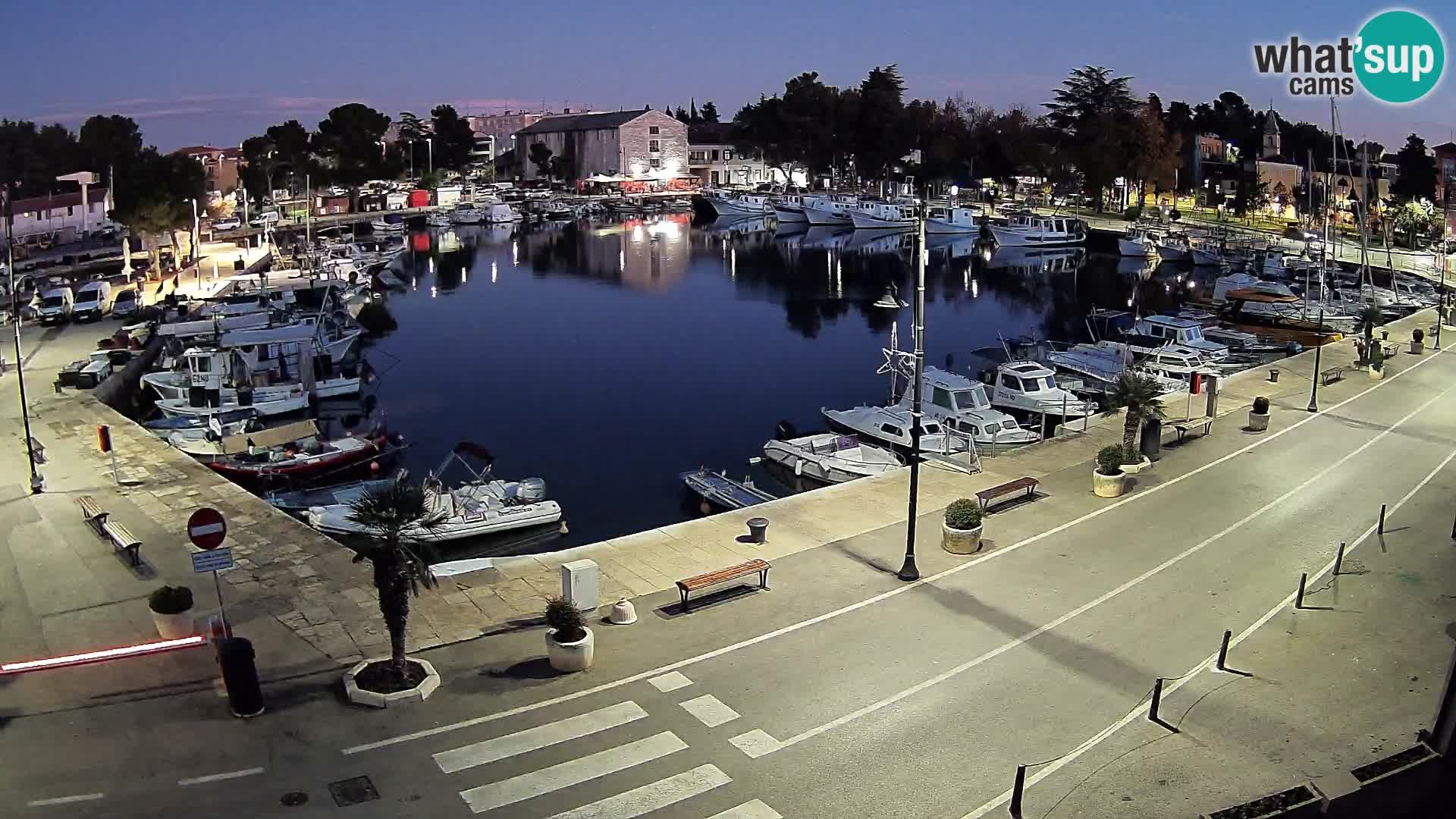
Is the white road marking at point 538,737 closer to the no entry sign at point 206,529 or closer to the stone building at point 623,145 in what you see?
the no entry sign at point 206,529

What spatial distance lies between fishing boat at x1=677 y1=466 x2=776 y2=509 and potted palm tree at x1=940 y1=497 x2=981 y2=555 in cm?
901

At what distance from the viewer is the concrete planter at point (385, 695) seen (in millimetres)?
13953

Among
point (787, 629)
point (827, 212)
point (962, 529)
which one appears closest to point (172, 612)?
point (787, 629)

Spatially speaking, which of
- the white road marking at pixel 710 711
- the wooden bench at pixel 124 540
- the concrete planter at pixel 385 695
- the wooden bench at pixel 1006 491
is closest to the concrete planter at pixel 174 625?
the concrete planter at pixel 385 695

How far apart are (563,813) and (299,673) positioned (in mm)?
5240

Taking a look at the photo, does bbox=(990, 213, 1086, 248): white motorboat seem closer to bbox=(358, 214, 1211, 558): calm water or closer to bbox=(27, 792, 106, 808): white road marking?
bbox=(358, 214, 1211, 558): calm water

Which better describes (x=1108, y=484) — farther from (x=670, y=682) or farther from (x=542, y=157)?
(x=542, y=157)

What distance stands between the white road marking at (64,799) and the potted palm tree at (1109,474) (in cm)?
1840

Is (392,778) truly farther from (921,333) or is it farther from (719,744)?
(921,333)

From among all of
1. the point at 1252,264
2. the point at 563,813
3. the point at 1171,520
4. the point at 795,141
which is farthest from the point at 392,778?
the point at 795,141

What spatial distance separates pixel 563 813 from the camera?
11656mm

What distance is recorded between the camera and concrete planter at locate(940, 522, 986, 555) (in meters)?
19.7

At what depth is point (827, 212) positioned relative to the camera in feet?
446

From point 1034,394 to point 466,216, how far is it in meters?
112
